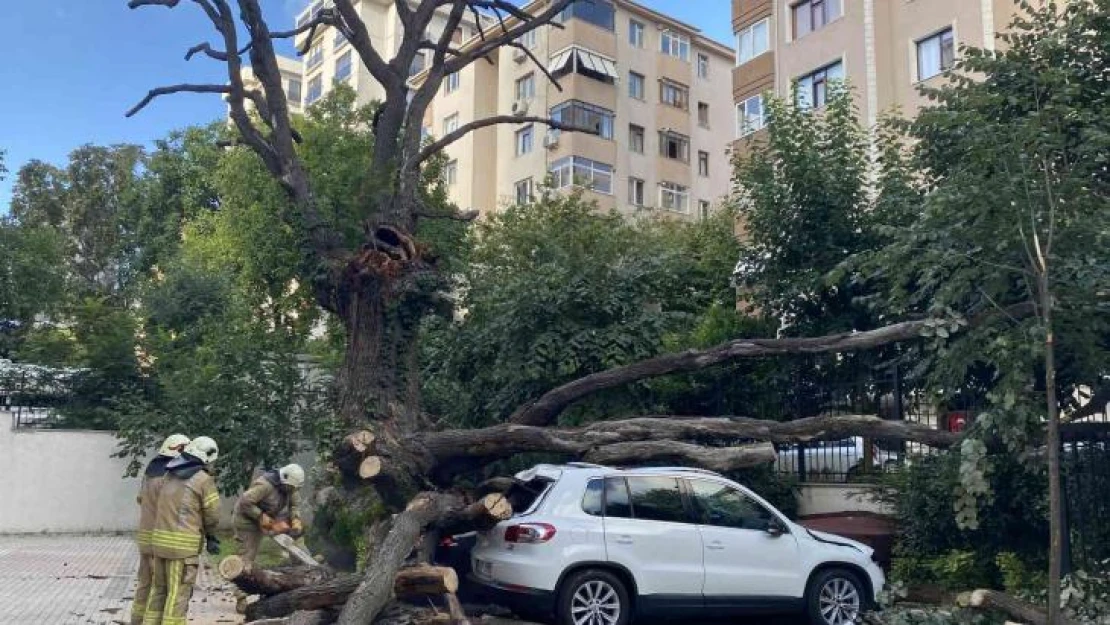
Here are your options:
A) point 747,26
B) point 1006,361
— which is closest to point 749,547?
point 1006,361

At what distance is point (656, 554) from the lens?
8719mm

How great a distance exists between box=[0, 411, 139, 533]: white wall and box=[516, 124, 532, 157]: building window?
2443cm

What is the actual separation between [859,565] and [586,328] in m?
5.47

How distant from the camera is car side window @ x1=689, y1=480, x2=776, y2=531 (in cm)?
909

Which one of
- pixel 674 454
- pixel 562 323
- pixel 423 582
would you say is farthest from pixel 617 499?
pixel 562 323

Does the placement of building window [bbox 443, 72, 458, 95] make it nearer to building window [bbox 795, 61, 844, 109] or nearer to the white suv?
building window [bbox 795, 61, 844, 109]

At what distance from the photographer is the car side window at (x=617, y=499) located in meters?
8.82

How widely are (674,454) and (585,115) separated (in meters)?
28.8

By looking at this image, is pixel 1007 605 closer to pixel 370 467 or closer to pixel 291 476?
pixel 370 467

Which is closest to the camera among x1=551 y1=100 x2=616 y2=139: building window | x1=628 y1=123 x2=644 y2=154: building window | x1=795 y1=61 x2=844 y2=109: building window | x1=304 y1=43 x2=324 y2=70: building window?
x1=795 y1=61 x2=844 y2=109: building window

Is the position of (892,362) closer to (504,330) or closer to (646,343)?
(646,343)

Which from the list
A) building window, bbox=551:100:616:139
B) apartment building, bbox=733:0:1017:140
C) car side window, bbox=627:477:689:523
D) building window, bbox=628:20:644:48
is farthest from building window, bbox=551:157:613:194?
car side window, bbox=627:477:689:523

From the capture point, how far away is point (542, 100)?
39.2 meters

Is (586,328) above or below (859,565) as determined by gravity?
above
